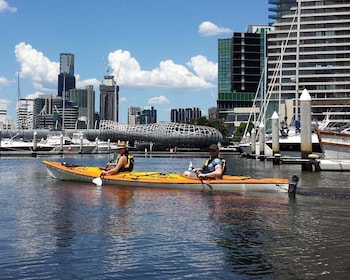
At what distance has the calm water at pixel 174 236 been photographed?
9.89 metres

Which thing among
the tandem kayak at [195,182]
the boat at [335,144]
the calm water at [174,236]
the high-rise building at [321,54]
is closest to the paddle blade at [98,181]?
the tandem kayak at [195,182]

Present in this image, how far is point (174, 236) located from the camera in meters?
13.1

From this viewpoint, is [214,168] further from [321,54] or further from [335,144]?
[321,54]

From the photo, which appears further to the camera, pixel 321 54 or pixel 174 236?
pixel 321 54

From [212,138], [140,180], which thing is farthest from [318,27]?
[140,180]

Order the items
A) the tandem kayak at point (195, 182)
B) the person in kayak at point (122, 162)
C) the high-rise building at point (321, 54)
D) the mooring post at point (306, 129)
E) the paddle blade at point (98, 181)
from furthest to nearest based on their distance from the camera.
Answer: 1. the high-rise building at point (321, 54)
2. the mooring post at point (306, 129)
3. the paddle blade at point (98, 181)
4. the person in kayak at point (122, 162)
5. the tandem kayak at point (195, 182)

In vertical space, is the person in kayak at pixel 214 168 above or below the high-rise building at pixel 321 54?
below

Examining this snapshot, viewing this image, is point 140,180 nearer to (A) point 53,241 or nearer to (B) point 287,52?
(A) point 53,241

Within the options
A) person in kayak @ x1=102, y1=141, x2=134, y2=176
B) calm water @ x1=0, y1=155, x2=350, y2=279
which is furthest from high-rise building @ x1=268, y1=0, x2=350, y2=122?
calm water @ x1=0, y1=155, x2=350, y2=279

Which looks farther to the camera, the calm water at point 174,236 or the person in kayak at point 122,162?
the person in kayak at point 122,162

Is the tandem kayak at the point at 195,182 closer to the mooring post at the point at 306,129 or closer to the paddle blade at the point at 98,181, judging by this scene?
the paddle blade at the point at 98,181

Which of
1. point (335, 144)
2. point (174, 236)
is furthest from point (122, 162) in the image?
point (335, 144)

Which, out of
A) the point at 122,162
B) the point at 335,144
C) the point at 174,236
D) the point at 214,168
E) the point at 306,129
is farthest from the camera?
the point at 335,144

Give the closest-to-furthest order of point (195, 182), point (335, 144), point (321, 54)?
point (195, 182), point (335, 144), point (321, 54)
